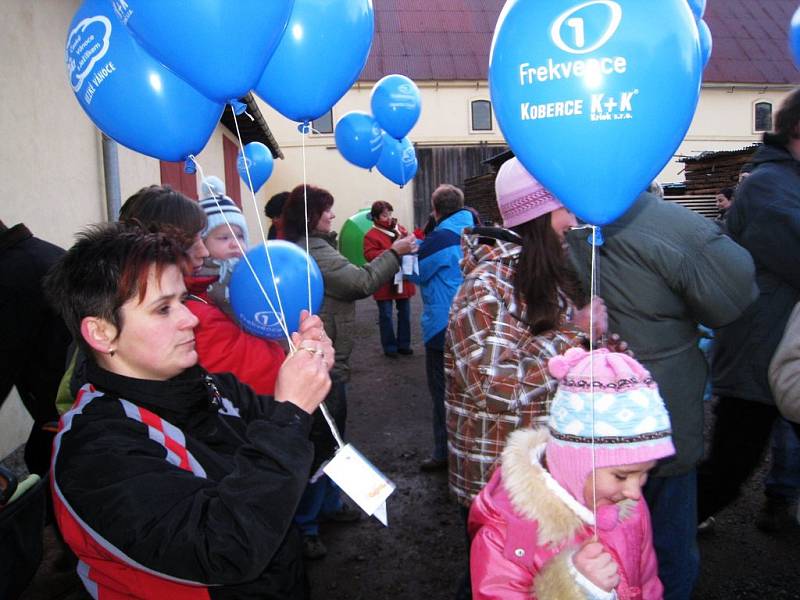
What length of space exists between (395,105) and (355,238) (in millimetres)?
2487

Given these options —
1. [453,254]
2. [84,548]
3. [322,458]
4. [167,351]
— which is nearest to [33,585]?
[322,458]

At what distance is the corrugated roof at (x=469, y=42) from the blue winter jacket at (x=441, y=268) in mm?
17735

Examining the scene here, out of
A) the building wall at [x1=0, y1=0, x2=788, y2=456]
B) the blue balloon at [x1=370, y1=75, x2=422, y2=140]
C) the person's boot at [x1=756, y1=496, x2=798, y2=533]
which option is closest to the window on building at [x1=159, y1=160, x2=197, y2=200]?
the building wall at [x1=0, y1=0, x2=788, y2=456]

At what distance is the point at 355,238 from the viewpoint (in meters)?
7.84

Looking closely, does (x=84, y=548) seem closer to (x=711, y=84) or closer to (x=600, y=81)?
(x=600, y=81)

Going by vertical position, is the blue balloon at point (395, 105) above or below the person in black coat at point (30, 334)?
above

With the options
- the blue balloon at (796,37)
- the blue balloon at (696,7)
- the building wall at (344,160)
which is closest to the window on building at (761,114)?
the building wall at (344,160)

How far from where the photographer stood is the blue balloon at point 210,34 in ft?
5.56

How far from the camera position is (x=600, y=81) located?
146 centimetres

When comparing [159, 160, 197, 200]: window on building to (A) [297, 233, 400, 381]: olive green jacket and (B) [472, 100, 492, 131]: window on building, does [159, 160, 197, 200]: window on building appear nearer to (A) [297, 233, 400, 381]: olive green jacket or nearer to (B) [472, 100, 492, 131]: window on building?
(A) [297, 233, 400, 381]: olive green jacket

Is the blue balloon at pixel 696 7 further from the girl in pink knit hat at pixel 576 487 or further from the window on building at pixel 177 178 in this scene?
the window on building at pixel 177 178

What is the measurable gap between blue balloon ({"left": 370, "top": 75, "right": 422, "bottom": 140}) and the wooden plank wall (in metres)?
15.0

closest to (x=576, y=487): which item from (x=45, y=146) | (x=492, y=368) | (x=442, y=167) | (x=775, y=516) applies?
(x=492, y=368)

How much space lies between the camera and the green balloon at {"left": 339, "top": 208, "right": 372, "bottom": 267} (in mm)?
7725
